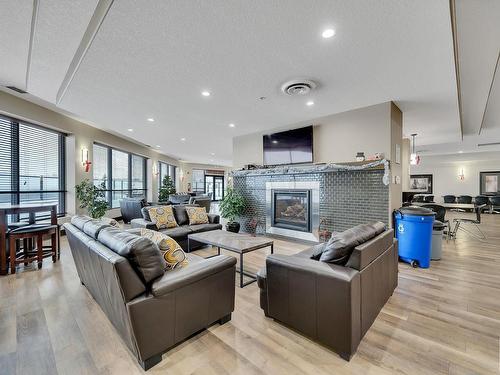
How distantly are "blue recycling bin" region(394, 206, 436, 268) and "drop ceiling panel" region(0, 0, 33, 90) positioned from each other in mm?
4957

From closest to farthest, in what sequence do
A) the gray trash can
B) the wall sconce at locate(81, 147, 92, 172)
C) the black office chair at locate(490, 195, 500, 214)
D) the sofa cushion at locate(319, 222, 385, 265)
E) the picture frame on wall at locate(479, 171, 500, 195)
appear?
1. the sofa cushion at locate(319, 222, 385, 265)
2. the gray trash can
3. the wall sconce at locate(81, 147, 92, 172)
4. the black office chair at locate(490, 195, 500, 214)
5. the picture frame on wall at locate(479, 171, 500, 195)

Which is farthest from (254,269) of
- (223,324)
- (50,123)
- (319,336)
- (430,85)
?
(50,123)

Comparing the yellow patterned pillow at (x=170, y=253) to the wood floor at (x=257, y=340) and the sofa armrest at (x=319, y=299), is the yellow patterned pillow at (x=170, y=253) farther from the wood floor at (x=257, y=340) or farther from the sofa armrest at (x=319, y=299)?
the sofa armrest at (x=319, y=299)

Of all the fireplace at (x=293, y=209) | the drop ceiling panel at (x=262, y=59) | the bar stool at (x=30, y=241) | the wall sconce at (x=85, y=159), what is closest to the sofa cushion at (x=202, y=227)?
the fireplace at (x=293, y=209)

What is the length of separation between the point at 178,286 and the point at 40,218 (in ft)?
17.3

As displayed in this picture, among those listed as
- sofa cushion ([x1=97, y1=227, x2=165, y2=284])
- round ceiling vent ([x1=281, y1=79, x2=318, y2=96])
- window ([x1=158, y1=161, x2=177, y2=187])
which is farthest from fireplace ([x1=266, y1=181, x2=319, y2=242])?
window ([x1=158, y1=161, x2=177, y2=187])

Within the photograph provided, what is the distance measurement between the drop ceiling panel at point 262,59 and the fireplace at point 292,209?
65.1 inches

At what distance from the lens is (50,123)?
5008mm

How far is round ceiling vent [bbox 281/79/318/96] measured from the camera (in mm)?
3092

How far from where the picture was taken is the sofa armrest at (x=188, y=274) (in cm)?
157

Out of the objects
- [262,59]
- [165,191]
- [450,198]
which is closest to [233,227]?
[262,59]

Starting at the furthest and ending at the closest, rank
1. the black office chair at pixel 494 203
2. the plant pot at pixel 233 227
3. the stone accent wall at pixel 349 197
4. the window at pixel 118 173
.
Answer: the black office chair at pixel 494 203 → the window at pixel 118 173 → the plant pot at pixel 233 227 → the stone accent wall at pixel 349 197

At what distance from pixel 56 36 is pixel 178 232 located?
9.71 ft

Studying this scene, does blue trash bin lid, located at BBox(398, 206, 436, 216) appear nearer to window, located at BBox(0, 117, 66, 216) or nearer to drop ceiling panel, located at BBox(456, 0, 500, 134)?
drop ceiling panel, located at BBox(456, 0, 500, 134)
